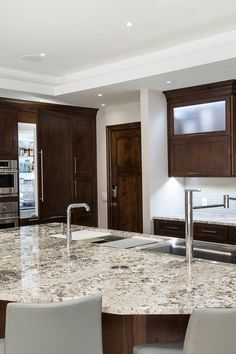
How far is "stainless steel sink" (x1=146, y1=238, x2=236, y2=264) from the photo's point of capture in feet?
9.01

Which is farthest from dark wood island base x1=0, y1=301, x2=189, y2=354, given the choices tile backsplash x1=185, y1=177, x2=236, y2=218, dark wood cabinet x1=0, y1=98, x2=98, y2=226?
dark wood cabinet x1=0, y1=98, x2=98, y2=226

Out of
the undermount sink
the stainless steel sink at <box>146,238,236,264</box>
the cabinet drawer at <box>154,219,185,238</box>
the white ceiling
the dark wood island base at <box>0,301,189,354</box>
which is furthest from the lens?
the cabinet drawer at <box>154,219,185,238</box>

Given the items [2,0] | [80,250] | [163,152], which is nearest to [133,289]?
[80,250]

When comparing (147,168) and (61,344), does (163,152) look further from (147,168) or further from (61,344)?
(61,344)

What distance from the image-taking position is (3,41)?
397cm

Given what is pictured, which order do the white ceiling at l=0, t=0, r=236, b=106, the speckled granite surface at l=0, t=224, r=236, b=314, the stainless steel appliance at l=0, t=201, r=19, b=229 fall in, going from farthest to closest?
the stainless steel appliance at l=0, t=201, r=19, b=229, the white ceiling at l=0, t=0, r=236, b=106, the speckled granite surface at l=0, t=224, r=236, b=314

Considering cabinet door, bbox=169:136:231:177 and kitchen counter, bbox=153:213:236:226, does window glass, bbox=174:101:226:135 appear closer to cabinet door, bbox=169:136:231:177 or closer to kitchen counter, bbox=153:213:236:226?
cabinet door, bbox=169:136:231:177

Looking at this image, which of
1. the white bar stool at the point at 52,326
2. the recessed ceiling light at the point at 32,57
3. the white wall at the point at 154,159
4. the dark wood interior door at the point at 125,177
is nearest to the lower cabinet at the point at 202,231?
the white wall at the point at 154,159

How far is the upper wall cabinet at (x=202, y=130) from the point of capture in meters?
4.77

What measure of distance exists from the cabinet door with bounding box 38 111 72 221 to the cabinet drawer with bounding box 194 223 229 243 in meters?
2.27

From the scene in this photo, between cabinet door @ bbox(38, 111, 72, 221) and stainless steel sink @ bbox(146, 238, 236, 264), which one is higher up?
cabinet door @ bbox(38, 111, 72, 221)

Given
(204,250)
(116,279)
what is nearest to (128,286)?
(116,279)

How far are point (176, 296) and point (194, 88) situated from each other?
12.0 ft

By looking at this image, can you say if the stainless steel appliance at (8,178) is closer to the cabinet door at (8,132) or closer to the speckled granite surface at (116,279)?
the cabinet door at (8,132)
